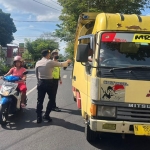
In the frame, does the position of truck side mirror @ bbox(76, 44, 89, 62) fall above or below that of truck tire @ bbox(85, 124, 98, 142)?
above

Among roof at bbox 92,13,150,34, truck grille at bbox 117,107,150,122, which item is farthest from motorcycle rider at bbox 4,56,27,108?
truck grille at bbox 117,107,150,122

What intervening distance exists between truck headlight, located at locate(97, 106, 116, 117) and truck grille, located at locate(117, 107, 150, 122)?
8 cm

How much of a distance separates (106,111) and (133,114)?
456 millimetres

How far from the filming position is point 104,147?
5094 millimetres

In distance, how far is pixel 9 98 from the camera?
21.6 feet

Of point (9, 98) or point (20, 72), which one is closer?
point (9, 98)

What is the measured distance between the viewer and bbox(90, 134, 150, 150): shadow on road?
5.14 m

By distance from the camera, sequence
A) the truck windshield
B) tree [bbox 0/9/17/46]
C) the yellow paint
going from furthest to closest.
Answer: tree [bbox 0/9/17/46], the yellow paint, the truck windshield

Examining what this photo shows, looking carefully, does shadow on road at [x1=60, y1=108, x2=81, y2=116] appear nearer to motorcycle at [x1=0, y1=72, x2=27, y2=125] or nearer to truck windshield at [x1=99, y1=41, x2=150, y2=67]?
motorcycle at [x1=0, y1=72, x2=27, y2=125]

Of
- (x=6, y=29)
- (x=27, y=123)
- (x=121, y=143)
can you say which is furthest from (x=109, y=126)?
(x=6, y=29)

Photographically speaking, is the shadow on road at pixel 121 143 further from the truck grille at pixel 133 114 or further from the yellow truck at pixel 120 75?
the truck grille at pixel 133 114

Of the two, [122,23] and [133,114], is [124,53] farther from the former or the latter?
[133,114]

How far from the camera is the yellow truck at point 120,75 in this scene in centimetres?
451

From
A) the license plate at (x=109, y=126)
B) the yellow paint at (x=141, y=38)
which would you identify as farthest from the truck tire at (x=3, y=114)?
the yellow paint at (x=141, y=38)
